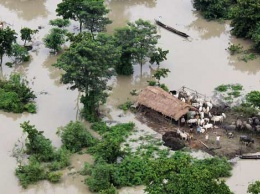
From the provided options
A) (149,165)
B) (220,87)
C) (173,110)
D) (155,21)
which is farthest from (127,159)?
(155,21)

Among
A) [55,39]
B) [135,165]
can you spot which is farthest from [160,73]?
[135,165]

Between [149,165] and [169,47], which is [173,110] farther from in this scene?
[169,47]

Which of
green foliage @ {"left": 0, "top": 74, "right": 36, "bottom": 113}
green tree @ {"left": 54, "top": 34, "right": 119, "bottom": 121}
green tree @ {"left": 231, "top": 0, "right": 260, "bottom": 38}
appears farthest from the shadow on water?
green tree @ {"left": 231, "top": 0, "right": 260, "bottom": 38}

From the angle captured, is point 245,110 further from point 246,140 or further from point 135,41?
point 135,41

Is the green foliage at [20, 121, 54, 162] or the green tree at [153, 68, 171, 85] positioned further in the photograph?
the green tree at [153, 68, 171, 85]

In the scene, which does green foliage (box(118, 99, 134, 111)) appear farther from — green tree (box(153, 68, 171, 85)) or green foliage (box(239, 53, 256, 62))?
green foliage (box(239, 53, 256, 62))
